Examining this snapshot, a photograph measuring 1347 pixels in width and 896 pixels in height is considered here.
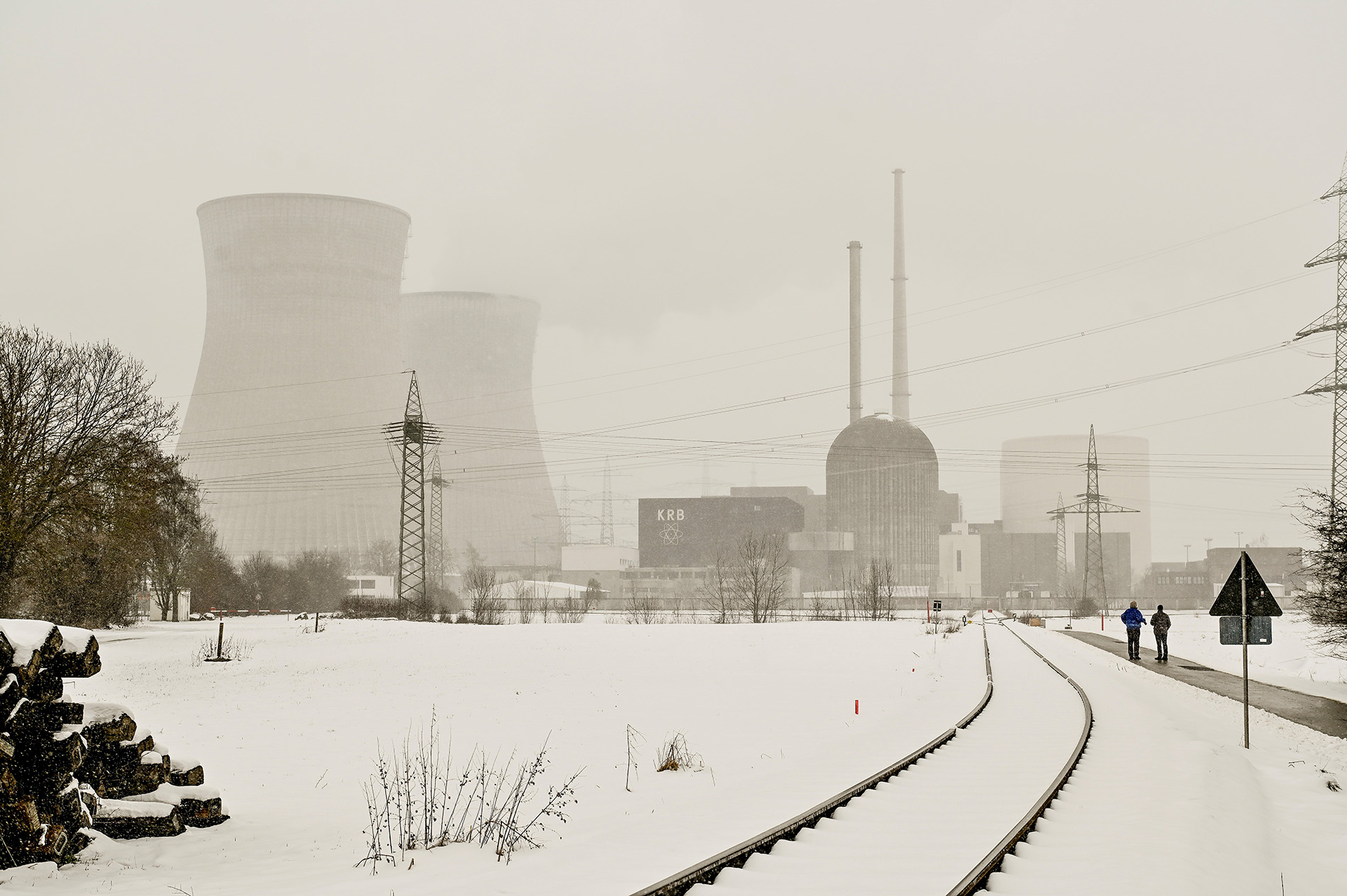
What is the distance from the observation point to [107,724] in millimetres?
7211

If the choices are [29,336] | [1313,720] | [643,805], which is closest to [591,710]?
[643,805]

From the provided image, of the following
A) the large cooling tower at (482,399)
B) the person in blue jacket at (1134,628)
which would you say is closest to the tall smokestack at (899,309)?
the large cooling tower at (482,399)

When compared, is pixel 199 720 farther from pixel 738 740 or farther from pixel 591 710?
pixel 738 740

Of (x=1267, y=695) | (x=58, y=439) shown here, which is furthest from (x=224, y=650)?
(x=1267, y=695)

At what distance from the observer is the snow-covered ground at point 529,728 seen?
254 inches

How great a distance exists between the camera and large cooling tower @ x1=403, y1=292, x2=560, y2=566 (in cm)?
8350

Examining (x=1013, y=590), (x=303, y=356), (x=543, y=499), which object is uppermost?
(x=303, y=356)

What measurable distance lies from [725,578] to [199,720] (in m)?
82.3

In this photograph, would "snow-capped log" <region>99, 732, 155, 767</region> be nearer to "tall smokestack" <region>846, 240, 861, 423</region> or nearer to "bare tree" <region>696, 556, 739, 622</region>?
"bare tree" <region>696, 556, 739, 622</region>

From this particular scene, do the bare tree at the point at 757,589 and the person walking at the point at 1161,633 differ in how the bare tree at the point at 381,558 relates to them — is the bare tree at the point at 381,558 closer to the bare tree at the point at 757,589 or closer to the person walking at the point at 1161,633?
the bare tree at the point at 757,589

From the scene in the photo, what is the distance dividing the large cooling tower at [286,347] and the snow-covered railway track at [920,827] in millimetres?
58221

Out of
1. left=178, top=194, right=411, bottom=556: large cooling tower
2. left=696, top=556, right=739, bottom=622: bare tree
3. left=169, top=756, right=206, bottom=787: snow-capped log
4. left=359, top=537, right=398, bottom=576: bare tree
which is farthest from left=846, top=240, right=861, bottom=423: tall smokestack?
left=169, top=756, right=206, bottom=787: snow-capped log

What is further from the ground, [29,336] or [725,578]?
[29,336]

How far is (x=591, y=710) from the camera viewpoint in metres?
15.2
